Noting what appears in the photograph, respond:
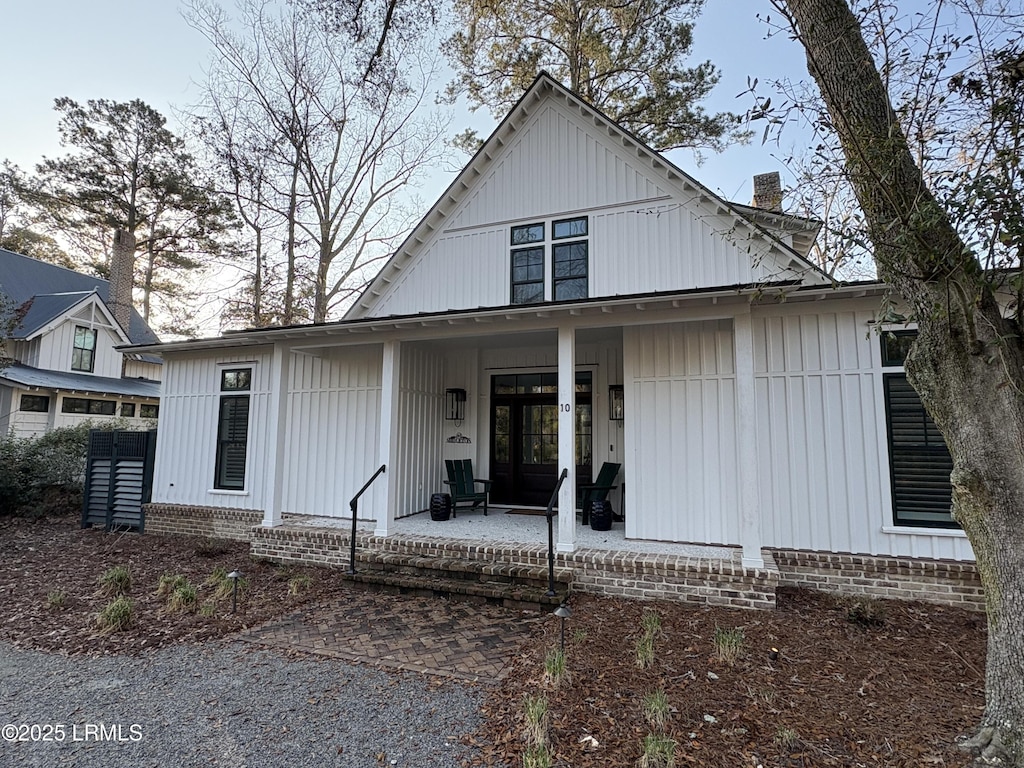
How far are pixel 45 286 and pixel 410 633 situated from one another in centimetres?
2108

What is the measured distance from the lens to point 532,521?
7.25m

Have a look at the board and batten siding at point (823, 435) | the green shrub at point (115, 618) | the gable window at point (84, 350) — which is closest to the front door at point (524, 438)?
the board and batten siding at point (823, 435)

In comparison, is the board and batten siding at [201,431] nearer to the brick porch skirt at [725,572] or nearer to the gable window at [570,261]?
the brick porch skirt at [725,572]

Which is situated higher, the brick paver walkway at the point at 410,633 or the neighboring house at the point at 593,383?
the neighboring house at the point at 593,383

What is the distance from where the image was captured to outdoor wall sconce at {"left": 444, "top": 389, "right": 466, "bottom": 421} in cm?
862

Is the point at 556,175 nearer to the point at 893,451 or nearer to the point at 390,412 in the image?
the point at 390,412

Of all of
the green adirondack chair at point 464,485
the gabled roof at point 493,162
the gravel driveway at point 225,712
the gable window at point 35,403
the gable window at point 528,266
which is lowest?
the gravel driveway at point 225,712

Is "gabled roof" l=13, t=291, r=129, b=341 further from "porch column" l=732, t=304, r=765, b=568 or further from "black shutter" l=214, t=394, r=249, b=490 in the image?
"porch column" l=732, t=304, r=765, b=568

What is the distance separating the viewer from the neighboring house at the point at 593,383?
17.1 feet

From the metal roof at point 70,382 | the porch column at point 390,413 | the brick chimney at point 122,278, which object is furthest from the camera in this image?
the brick chimney at point 122,278

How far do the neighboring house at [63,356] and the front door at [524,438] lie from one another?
43.3 feet

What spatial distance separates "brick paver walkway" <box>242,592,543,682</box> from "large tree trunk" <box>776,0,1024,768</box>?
296cm

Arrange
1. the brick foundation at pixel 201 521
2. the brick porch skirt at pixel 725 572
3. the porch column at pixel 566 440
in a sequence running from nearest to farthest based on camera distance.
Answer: the brick porch skirt at pixel 725 572 → the porch column at pixel 566 440 → the brick foundation at pixel 201 521

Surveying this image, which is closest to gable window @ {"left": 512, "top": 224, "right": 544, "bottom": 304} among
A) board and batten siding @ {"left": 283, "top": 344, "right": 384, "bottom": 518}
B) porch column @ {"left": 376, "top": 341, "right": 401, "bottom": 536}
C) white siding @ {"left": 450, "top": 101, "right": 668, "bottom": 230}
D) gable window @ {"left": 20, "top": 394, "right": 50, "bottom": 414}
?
white siding @ {"left": 450, "top": 101, "right": 668, "bottom": 230}
